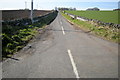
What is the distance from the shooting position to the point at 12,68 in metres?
6.20

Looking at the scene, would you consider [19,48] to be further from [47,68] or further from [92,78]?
[92,78]

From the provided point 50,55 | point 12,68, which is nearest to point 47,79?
point 12,68

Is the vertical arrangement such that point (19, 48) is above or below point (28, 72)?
above

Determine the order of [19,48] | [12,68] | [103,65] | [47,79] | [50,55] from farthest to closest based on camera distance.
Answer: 1. [19,48]
2. [50,55]
3. [103,65]
4. [12,68]
5. [47,79]

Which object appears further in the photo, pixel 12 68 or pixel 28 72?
pixel 12 68

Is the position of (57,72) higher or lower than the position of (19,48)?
lower

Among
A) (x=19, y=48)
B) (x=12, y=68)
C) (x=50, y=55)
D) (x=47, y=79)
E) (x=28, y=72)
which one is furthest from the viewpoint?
(x=19, y=48)

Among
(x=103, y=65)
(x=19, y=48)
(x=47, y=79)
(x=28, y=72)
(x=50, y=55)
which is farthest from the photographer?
(x=19, y=48)

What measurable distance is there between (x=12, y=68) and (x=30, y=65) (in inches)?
34.1

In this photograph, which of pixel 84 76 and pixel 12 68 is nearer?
pixel 84 76

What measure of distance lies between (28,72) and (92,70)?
298cm

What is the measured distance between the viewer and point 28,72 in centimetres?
578

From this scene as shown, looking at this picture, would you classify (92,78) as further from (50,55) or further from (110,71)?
(50,55)

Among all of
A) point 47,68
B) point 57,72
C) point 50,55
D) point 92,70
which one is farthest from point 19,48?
point 92,70
